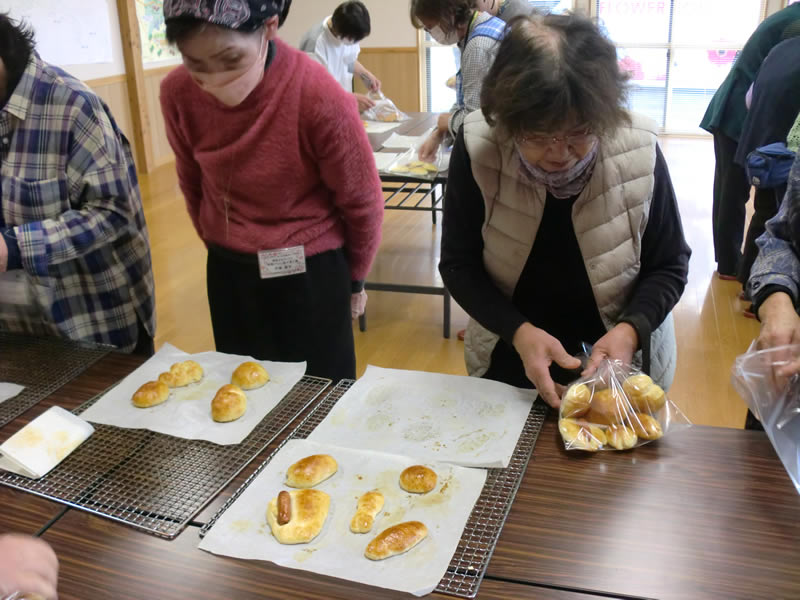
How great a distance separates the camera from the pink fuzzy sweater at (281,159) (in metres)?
1.55

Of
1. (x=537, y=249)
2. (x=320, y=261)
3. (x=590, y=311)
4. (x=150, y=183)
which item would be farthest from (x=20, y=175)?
(x=150, y=183)

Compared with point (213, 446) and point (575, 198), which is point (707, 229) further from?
point (213, 446)

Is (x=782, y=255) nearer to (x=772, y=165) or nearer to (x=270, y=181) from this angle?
(x=270, y=181)

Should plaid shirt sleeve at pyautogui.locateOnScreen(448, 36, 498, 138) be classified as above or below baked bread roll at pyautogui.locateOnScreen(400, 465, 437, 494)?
above

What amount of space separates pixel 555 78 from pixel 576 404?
0.54 m

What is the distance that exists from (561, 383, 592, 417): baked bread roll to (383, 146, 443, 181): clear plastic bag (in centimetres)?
205

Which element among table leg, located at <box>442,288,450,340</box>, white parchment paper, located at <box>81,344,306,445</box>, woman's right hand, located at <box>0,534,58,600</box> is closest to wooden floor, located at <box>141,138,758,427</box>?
table leg, located at <box>442,288,450,340</box>

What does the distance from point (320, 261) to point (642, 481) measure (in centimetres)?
98

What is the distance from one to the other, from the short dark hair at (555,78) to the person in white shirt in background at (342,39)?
289 cm

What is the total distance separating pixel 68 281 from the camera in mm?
1682

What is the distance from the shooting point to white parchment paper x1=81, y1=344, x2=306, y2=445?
4.10 feet

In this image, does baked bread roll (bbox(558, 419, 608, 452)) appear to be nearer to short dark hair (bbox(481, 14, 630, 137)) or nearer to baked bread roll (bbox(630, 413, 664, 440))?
baked bread roll (bbox(630, 413, 664, 440))

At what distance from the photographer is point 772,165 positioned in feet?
9.36

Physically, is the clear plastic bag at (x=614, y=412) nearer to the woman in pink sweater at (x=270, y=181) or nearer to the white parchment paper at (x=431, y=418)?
the white parchment paper at (x=431, y=418)
